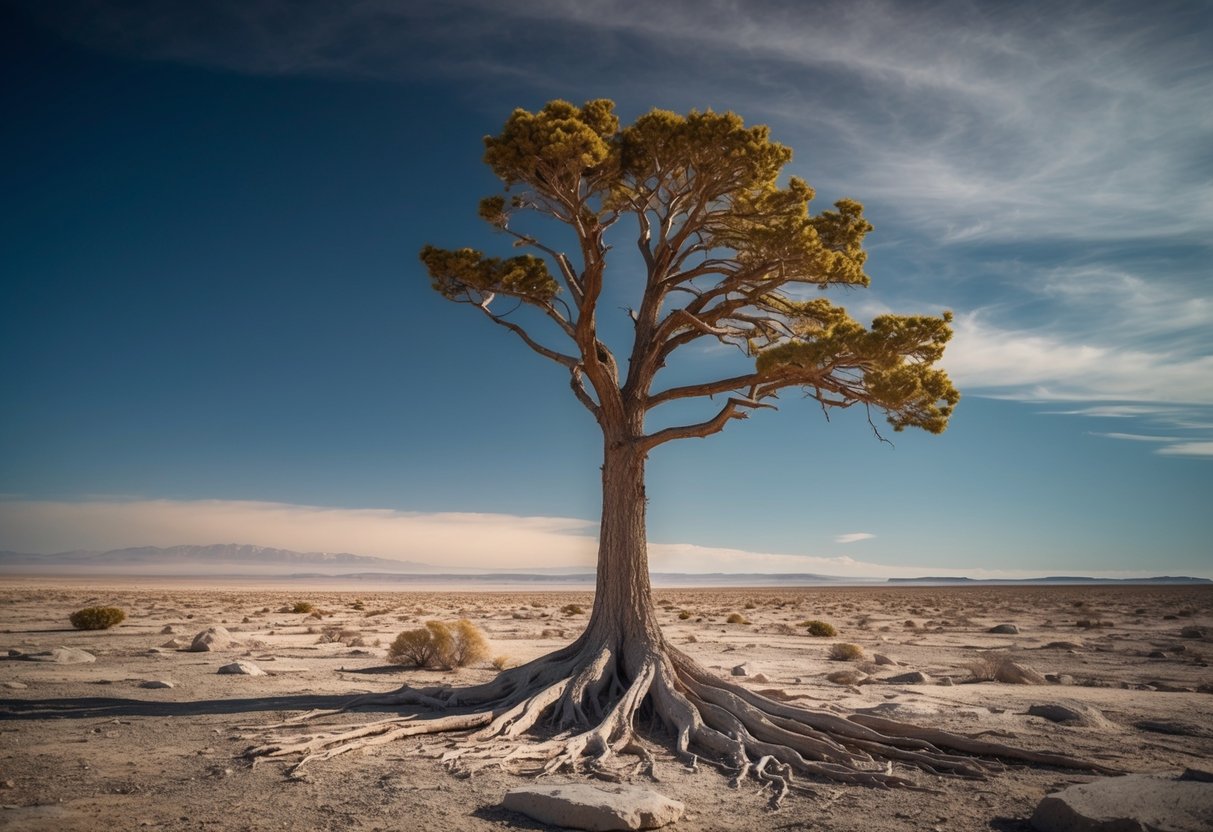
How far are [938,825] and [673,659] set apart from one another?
17.0 feet

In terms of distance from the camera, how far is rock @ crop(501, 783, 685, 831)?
6.28m

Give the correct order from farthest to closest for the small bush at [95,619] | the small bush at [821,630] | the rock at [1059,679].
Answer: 1. the small bush at [821,630]
2. the small bush at [95,619]
3. the rock at [1059,679]

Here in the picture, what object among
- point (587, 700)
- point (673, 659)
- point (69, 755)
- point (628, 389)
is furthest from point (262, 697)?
point (628, 389)

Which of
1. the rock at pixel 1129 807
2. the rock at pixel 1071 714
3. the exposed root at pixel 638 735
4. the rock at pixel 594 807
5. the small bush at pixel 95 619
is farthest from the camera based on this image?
the small bush at pixel 95 619

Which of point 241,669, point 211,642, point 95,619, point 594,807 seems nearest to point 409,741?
point 594,807

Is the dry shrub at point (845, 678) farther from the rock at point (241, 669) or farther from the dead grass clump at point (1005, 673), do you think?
the rock at point (241, 669)

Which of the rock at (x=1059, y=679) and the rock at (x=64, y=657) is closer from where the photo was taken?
the rock at (x=1059, y=679)

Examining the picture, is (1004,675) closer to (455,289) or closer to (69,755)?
(455,289)

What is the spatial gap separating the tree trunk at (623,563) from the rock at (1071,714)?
5.87 meters

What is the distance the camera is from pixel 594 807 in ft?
20.8

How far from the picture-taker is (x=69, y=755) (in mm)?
8680

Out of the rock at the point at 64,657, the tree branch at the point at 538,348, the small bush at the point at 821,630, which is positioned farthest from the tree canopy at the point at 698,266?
the small bush at the point at 821,630

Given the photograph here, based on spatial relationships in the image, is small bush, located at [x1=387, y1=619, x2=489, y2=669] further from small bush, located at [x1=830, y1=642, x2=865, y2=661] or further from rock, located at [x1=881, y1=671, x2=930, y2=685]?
rock, located at [x1=881, y1=671, x2=930, y2=685]

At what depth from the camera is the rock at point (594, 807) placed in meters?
6.28
